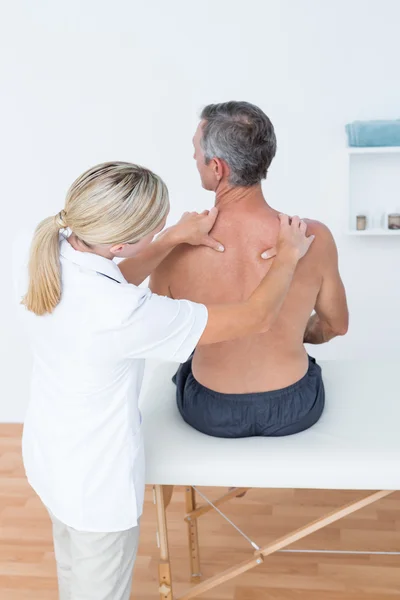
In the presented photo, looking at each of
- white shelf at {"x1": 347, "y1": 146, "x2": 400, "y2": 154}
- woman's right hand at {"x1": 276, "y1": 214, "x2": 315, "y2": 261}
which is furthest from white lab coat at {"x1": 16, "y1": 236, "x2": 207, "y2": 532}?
white shelf at {"x1": 347, "y1": 146, "x2": 400, "y2": 154}

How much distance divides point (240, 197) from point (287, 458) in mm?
585

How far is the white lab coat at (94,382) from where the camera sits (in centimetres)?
132

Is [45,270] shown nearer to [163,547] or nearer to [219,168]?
[219,168]

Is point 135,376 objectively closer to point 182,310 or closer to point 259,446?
point 182,310

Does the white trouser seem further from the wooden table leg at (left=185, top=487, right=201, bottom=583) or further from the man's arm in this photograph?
the man's arm

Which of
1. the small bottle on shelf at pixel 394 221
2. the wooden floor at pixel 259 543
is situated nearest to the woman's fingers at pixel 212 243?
the wooden floor at pixel 259 543

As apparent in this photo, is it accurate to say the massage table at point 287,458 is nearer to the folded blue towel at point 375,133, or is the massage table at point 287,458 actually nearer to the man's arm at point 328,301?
the man's arm at point 328,301

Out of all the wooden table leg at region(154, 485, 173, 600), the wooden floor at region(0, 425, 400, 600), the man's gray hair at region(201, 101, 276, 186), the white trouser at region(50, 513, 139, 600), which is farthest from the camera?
the wooden floor at region(0, 425, 400, 600)

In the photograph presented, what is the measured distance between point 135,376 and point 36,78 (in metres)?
1.91

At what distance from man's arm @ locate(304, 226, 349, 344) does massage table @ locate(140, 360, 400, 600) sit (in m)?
0.18

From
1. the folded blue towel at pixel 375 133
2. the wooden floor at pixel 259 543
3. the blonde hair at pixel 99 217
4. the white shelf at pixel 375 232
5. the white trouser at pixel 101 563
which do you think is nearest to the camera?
the blonde hair at pixel 99 217

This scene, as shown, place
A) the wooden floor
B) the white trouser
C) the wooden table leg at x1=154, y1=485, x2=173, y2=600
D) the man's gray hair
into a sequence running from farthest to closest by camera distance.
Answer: the wooden floor → the wooden table leg at x1=154, y1=485, x2=173, y2=600 → the man's gray hair → the white trouser

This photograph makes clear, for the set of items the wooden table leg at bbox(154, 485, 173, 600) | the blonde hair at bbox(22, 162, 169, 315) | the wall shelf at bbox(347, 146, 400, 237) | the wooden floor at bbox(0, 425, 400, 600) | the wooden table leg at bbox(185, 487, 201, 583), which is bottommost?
the wooden floor at bbox(0, 425, 400, 600)

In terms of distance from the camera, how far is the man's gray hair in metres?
1.59
